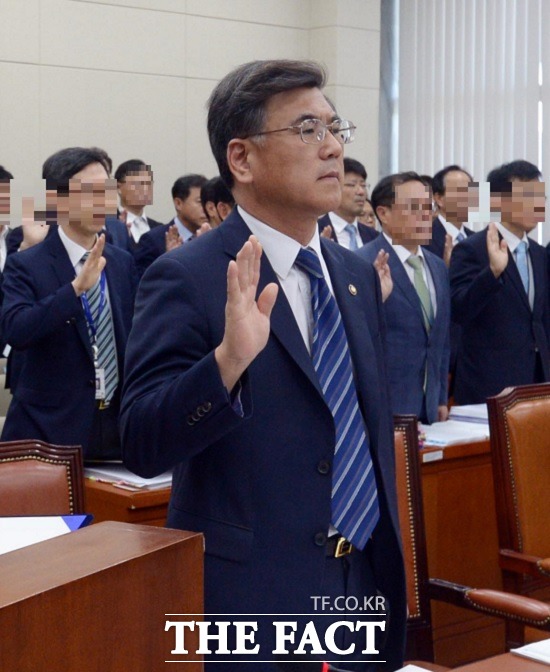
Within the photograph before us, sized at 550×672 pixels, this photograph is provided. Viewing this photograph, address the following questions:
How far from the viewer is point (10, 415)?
3146 millimetres

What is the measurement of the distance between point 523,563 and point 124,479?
95cm

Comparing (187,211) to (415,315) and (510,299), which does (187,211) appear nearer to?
(510,299)

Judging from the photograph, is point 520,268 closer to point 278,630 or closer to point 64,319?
point 64,319

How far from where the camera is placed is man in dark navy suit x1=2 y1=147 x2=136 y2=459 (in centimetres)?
302

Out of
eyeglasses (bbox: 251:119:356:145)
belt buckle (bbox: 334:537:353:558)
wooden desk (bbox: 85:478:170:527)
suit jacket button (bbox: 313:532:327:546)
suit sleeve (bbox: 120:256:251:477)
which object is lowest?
wooden desk (bbox: 85:478:170:527)

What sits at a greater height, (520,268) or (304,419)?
(520,268)

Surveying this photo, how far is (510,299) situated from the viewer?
13.7 ft

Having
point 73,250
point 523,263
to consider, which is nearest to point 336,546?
point 73,250

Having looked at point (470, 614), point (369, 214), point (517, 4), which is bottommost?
point (470, 614)

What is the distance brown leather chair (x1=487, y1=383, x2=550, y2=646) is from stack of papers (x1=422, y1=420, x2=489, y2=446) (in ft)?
1.63

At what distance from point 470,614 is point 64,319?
1.41 metres

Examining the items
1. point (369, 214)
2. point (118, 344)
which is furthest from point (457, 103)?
point (118, 344)

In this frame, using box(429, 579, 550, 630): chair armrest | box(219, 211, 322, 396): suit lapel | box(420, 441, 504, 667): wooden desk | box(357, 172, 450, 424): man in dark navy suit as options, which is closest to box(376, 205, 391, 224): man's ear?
box(357, 172, 450, 424): man in dark navy suit

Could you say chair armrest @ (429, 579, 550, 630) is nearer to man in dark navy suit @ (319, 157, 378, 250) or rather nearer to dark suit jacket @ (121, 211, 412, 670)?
dark suit jacket @ (121, 211, 412, 670)
